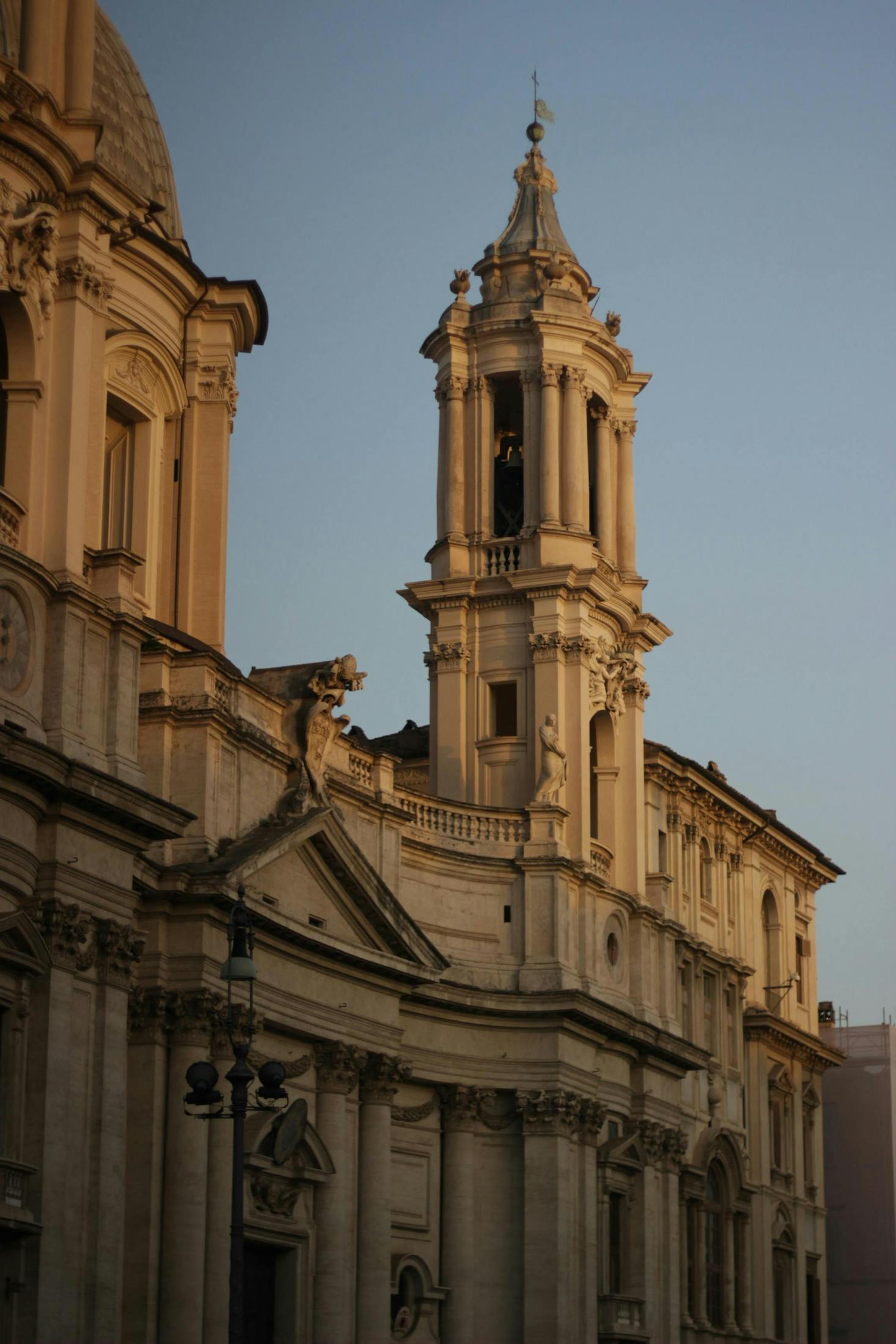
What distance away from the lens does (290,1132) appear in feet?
125

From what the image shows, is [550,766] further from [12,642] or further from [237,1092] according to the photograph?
[237,1092]

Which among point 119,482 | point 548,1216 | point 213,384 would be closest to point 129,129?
point 213,384

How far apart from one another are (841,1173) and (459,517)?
1225 inches

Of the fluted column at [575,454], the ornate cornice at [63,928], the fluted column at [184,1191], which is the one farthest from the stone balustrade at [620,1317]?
the ornate cornice at [63,928]

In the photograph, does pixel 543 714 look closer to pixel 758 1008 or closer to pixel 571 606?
pixel 571 606

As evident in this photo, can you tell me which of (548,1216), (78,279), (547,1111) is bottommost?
(548,1216)

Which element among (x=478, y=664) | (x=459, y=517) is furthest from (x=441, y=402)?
(x=478, y=664)

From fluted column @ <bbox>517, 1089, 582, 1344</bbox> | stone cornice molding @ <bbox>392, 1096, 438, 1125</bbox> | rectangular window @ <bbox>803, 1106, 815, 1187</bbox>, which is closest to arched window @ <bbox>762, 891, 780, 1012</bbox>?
rectangular window @ <bbox>803, 1106, 815, 1187</bbox>

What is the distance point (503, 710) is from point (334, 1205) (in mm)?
14333

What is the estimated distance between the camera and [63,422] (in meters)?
35.5

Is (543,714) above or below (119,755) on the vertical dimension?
above

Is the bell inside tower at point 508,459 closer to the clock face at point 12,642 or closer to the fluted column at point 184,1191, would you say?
the fluted column at point 184,1191

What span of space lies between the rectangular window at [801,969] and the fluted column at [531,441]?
1988cm

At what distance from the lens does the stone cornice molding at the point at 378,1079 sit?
142 ft
